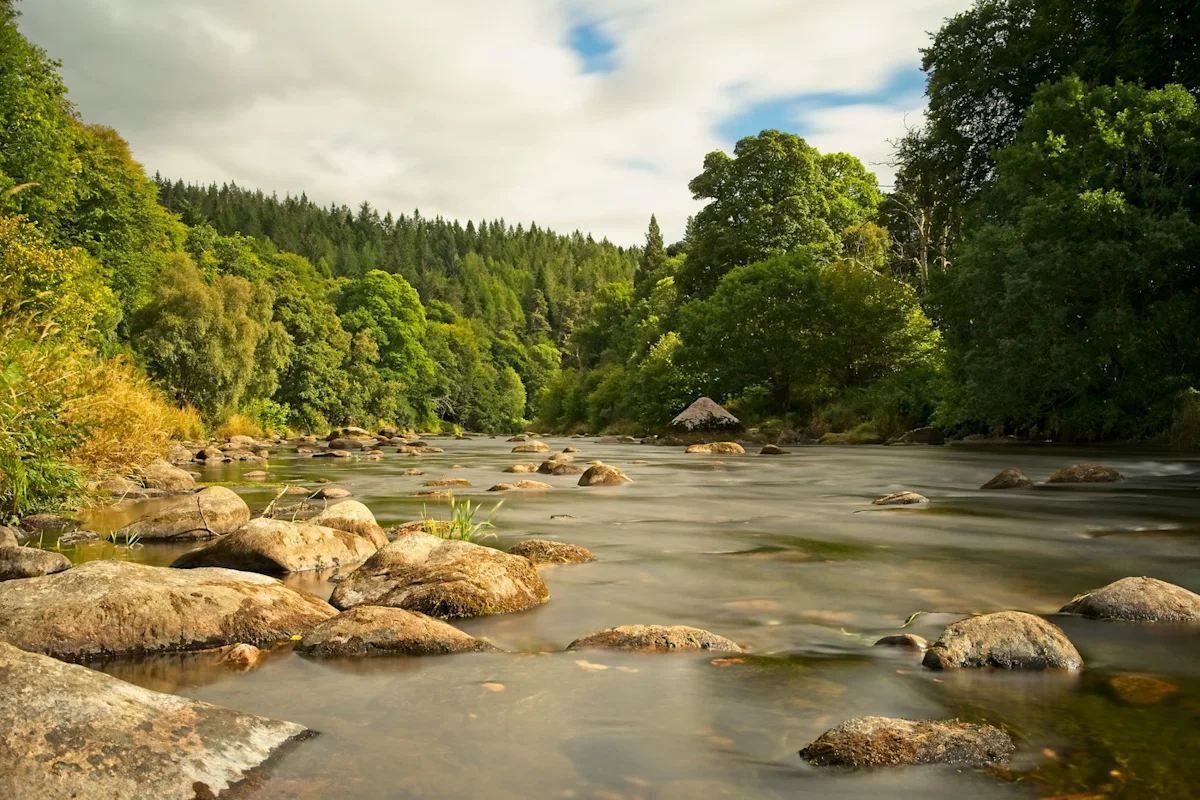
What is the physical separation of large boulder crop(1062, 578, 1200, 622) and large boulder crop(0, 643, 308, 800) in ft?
16.9

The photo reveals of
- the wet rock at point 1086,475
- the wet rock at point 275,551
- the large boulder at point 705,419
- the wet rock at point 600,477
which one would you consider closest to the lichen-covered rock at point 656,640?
the wet rock at point 275,551

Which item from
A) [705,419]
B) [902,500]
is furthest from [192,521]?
[705,419]

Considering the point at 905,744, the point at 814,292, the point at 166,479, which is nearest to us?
the point at 905,744

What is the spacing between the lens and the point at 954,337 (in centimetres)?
2817

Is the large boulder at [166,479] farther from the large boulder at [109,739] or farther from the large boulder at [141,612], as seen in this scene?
the large boulder at [109,739]

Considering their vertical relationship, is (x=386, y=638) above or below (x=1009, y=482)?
below

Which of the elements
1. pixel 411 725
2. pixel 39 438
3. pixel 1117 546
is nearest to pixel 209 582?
pixel 411 725

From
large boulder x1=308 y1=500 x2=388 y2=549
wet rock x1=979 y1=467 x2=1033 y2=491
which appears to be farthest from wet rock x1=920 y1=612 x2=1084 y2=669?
wet rock x1=979 y1=467 x2=1033 y2=491

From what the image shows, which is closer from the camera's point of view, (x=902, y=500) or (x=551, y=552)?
(x=551, y=552)

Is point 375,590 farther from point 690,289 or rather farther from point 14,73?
point 690,289

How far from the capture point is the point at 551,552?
8.27 metres

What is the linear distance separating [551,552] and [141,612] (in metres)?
3.84

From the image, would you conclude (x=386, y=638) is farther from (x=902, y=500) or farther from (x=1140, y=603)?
(x=902, y=500)

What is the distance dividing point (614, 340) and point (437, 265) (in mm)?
92029
